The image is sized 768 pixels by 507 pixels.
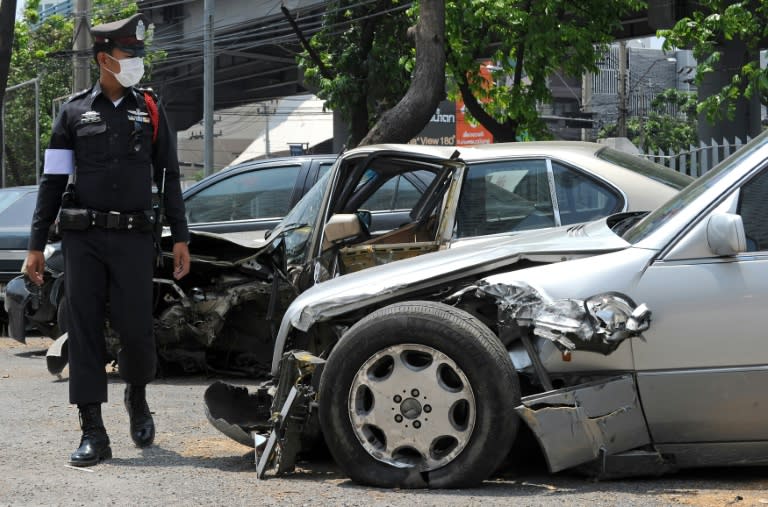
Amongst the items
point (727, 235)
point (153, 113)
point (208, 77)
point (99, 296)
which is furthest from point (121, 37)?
point (208, 77)

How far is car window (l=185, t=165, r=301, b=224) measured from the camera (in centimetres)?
1059

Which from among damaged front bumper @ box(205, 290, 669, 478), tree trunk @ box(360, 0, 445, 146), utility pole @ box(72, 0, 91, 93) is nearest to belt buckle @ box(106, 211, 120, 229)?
damaged front bumper @ box(205, 290, 669, 478)

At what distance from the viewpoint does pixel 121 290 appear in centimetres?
561

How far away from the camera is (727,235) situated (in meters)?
4.44

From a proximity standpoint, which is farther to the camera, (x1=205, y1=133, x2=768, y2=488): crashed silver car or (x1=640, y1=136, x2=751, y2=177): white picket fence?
(x1=640, y1=136, x2=751, y2=177): white picket fence

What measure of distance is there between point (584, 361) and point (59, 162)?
2.71 m

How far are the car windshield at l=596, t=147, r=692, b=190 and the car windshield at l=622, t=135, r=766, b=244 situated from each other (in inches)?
73.7

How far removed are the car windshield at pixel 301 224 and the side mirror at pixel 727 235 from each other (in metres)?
3.23

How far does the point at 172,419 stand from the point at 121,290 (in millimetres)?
1449

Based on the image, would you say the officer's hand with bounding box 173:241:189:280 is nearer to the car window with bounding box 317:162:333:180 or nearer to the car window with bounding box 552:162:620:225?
A: the car window with bounding box 552:162:620:225

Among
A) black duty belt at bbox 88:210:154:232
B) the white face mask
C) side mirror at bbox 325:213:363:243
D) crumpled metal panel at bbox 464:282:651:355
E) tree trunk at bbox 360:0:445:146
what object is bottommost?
crumpled metal panel at bbox 464:282:651:355

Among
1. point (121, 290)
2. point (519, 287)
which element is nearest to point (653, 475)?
point (519, 287)

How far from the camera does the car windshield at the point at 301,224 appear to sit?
24.1 feet

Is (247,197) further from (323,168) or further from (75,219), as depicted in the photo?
(75,219)
